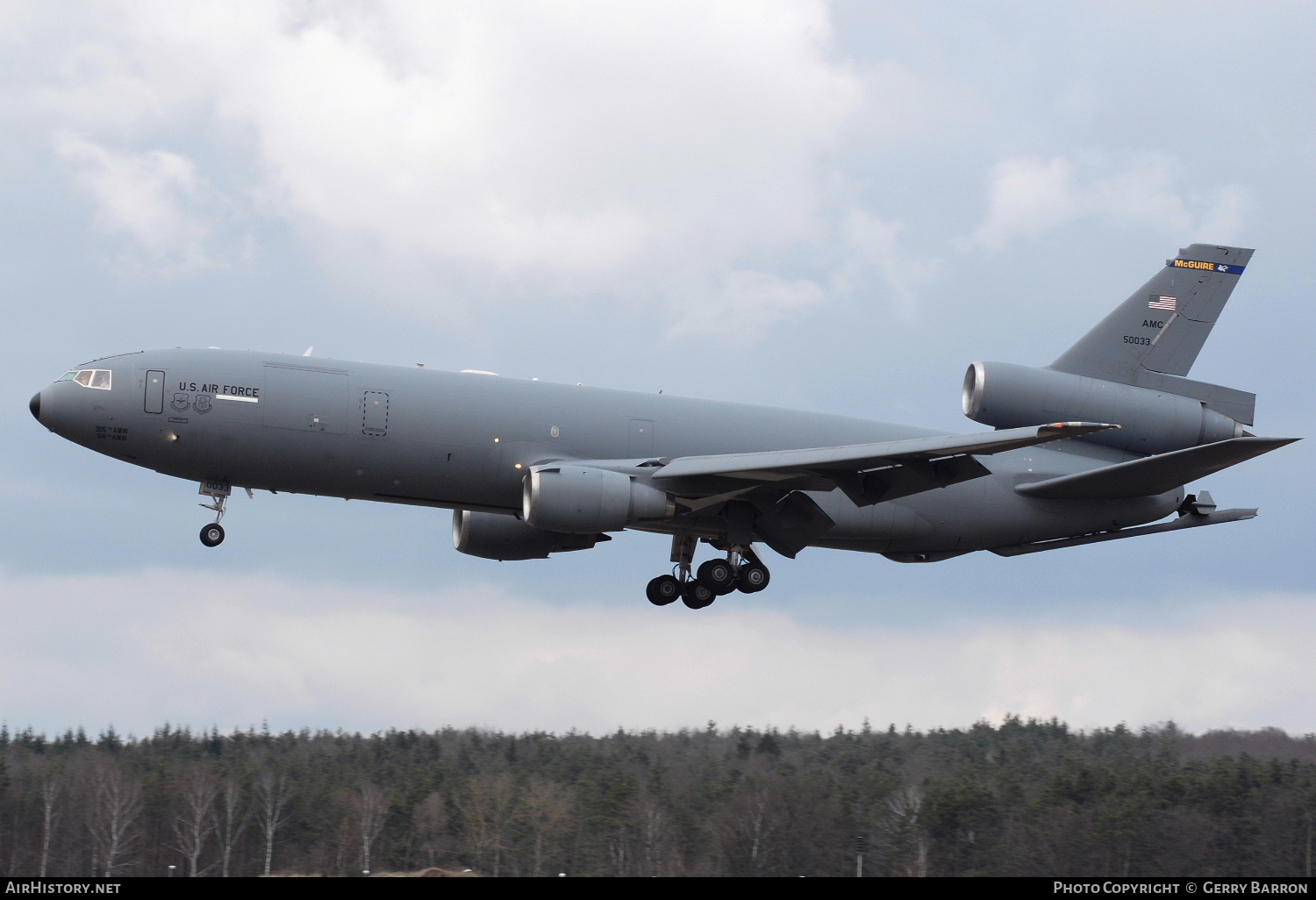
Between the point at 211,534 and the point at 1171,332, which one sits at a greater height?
the point at 1171,332

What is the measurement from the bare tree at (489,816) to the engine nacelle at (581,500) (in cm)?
3578

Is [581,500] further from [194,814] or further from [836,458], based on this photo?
[194,814]

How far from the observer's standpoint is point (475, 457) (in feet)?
117

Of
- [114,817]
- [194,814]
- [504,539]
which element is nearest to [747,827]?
[194,814]

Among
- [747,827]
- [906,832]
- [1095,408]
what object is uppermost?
[1095,408]

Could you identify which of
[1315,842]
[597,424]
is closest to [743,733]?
[1315,842]

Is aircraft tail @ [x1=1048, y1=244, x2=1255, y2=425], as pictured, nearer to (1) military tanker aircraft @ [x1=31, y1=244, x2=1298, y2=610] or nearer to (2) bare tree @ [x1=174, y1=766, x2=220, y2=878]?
(1) military tanker aircraft @ [x1=31, y1=244, x2=1298, y2=610]

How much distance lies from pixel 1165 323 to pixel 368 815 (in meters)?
46.1

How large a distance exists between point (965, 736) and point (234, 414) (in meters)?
71.8

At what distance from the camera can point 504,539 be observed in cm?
4409

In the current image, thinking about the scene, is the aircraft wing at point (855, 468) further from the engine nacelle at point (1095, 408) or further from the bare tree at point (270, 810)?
the bare tree at point (270, 810)

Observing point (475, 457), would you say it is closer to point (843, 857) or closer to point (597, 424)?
point (597, 424)
